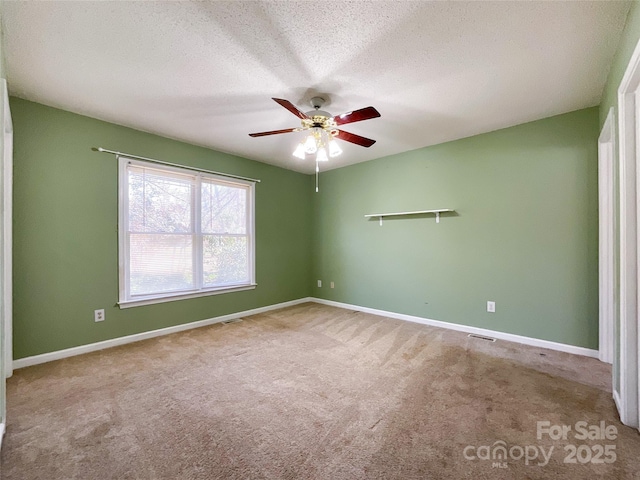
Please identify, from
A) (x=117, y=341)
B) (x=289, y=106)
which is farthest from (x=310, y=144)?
(x=117, y=341)

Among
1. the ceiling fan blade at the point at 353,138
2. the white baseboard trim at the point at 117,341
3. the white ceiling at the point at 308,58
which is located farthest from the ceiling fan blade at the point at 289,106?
the white baseboard trim at the point at 117,341

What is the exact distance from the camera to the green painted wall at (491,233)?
2.75 metres

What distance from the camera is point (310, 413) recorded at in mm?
1798

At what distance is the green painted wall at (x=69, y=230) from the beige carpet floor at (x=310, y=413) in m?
0.39

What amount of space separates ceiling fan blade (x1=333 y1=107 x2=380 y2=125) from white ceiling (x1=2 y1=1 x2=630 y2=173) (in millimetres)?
300

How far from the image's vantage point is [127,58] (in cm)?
195

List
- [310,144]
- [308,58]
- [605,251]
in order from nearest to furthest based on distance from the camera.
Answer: [308,58], [310,144], [605,251]

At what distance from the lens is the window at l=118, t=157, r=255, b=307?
10.3 feet

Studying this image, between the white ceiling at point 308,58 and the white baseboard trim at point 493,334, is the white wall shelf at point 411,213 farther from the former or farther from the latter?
the white baseboard trim at point 493,334

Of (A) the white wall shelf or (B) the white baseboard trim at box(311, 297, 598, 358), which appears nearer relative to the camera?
(B) the white baseboard trim at box(311, 297, 598, 358)

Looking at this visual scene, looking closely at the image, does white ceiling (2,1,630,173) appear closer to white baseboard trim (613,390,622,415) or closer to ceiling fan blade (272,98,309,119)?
ceiling fan blade (272,98,309,119)

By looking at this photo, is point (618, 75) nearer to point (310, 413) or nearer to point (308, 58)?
point (308, 58)

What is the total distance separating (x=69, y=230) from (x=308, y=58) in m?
2.91

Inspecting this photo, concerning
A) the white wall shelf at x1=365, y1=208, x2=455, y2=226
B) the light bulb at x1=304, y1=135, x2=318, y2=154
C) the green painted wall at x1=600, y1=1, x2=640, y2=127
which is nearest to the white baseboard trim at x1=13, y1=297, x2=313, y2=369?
the white wall shelf at x1=365, y1=208, x2=455, y2=226
